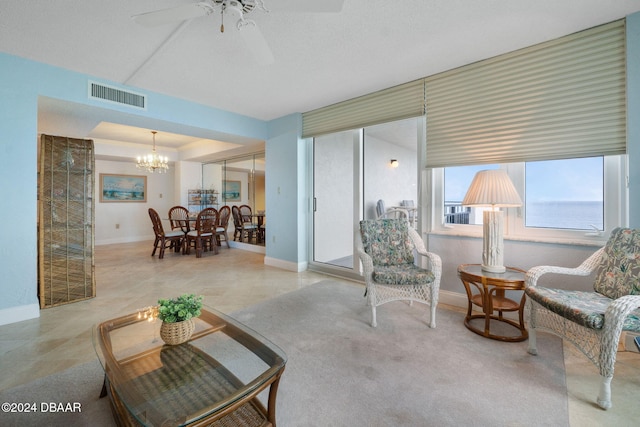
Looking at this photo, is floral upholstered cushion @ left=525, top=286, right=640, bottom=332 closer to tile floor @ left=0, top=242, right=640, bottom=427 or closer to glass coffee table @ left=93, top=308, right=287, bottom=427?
tile floor @ left=0, top=242, right=640, bottom=427

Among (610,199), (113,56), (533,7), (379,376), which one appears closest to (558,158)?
(610,199)

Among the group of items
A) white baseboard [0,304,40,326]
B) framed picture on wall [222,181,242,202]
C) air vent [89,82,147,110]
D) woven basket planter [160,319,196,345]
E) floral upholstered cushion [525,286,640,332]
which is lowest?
white baseboard [0,304,40,326]

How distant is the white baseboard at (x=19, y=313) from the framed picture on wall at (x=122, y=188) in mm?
5237

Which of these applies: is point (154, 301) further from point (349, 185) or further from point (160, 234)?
point (349, 185)

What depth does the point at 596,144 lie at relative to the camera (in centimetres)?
216

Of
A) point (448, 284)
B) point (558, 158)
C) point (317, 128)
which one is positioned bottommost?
point (448, 284)

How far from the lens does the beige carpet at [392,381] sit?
1382 mm

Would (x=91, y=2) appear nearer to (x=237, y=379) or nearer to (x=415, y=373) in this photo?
(x=237, y=379)

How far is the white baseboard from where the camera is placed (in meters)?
2.47

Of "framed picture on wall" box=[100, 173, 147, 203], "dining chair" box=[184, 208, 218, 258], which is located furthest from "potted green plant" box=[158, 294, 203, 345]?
"framed picture on wall" box=[100, 173, 147, 203]

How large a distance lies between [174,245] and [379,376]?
18.8 ft

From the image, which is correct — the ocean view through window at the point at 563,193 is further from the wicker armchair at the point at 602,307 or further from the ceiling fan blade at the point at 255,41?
the ceiling fan blade at the point at 255,41

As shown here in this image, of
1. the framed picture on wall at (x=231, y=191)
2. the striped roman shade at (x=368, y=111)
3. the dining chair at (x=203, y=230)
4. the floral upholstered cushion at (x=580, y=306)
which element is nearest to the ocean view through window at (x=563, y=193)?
the floral upholstered cushion at (x=580, y=306)

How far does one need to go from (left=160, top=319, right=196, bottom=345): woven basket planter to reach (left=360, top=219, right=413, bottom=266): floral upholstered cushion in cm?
185
